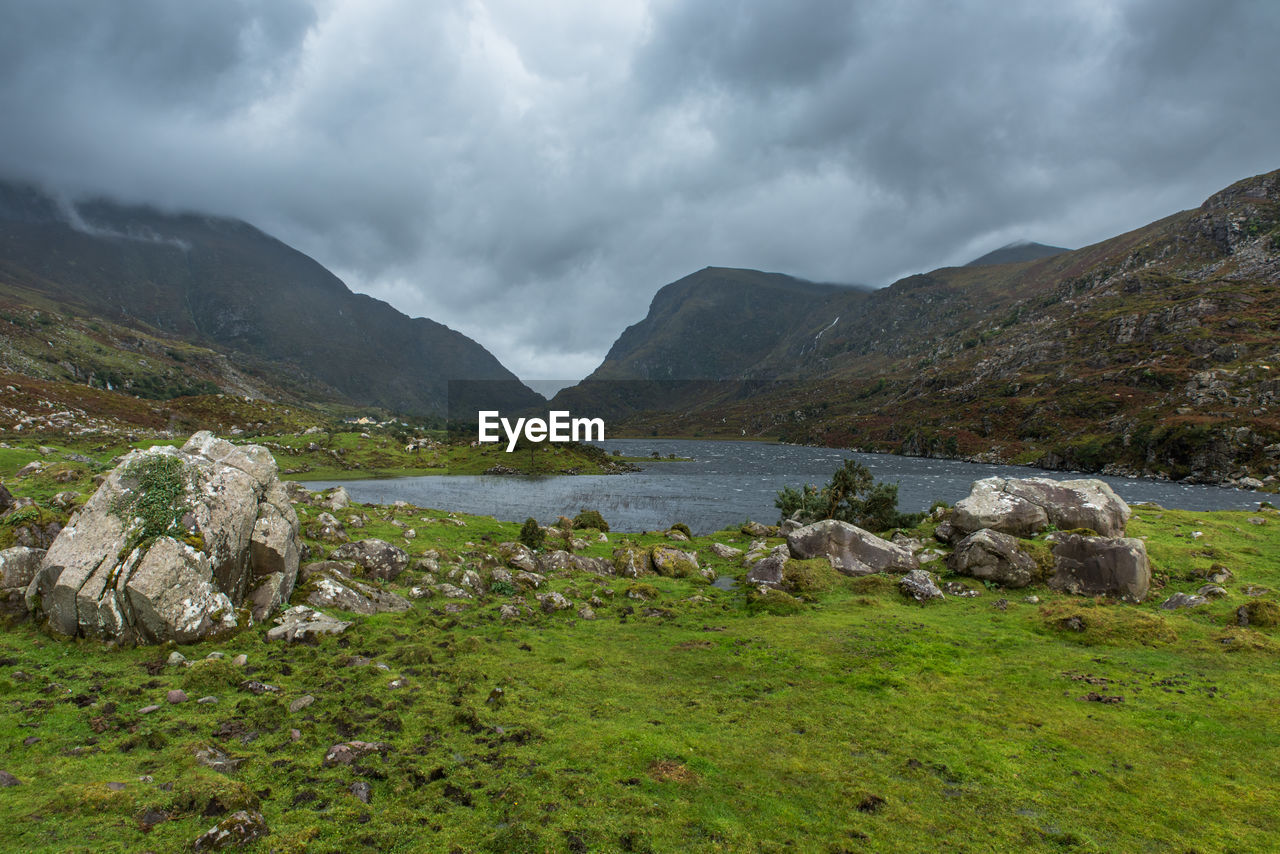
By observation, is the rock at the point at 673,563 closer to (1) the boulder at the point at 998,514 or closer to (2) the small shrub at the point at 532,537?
(2) the small shrub at the point at 532,537

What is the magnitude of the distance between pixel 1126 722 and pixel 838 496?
35.0 meters

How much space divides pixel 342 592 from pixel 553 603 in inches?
289

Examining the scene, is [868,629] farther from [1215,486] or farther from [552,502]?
[1215,486]

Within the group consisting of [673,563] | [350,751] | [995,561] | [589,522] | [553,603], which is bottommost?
[589,522]

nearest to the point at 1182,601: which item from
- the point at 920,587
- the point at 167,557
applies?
the point at 920,587

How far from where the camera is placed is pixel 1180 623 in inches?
607

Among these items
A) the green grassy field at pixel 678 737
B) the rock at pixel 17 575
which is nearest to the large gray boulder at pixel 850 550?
the green grassy field at pixel 678 737

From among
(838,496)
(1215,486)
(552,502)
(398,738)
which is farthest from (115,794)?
(1215,486)

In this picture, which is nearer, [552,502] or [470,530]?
[470,530]

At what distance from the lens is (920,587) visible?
21.6 meters

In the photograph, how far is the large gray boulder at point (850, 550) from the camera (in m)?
25.2

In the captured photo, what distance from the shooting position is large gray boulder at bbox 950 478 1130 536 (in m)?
25.2

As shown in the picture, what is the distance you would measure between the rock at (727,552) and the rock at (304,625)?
22.3 meters

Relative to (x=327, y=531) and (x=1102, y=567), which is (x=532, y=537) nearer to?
(x=327, y=531)
